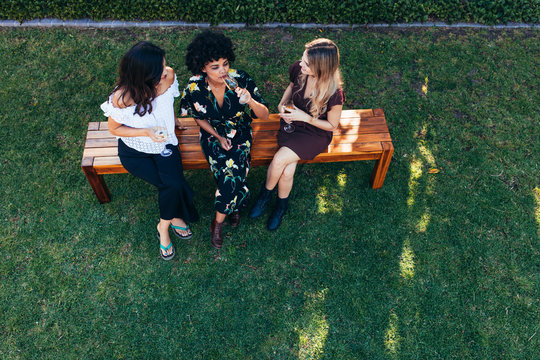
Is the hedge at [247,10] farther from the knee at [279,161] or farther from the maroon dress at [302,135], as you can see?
the knee at [279,161]

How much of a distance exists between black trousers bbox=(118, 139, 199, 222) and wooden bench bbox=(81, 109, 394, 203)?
7.1 inches

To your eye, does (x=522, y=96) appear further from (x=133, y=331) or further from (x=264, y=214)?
(x=133, y=331)

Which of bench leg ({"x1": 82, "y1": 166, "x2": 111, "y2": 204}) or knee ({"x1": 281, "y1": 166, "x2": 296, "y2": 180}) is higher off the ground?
knee ({"x1": 281, "y1": 166, "x2": 296, "y2": 180})

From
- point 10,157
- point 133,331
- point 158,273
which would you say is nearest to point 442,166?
point 158,273

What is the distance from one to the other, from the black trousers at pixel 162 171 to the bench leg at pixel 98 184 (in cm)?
42

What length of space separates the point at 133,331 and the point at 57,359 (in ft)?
2.26

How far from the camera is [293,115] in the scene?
3.96 metres

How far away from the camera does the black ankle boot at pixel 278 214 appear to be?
14.9ft

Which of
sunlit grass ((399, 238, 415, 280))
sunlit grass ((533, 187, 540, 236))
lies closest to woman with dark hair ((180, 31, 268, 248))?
sunlit grass ((399, 238, 415, 280))

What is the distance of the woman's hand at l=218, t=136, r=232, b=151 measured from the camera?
4148 mm

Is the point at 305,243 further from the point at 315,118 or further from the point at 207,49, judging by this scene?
the point at 207,49

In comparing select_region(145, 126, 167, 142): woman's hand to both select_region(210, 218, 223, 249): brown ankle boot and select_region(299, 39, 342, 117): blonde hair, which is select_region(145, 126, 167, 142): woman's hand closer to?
select_region(210, 218, 223, 249): brown ankle boot

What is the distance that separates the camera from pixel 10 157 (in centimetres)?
502

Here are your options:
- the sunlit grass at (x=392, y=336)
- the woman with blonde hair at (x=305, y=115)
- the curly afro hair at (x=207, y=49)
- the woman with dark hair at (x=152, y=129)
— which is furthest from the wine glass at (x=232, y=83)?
the sunlit grass at (x=392, y=336)
